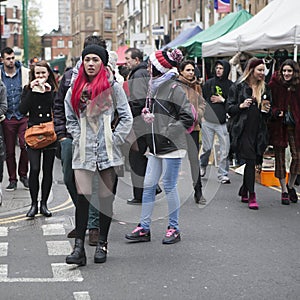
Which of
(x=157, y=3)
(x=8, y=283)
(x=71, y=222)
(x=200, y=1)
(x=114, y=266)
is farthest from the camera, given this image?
(x=157, y=3)

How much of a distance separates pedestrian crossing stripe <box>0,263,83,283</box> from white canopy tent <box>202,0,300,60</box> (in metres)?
6.53

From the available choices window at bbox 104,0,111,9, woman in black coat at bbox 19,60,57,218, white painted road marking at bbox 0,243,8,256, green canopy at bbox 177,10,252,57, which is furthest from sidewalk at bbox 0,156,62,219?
window at bbox 104,0,111,9

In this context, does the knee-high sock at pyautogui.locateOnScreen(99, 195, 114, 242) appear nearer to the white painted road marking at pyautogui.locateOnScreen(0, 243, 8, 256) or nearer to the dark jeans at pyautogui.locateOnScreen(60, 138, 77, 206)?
the dark jeans at pyautogui.locateOnScreen(60, 138, 77, 206)

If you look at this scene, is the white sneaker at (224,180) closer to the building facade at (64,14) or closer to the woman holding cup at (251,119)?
the woman holding cup at (251,119)

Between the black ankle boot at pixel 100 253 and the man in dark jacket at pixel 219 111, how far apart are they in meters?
5.15

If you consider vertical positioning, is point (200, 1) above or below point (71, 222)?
above

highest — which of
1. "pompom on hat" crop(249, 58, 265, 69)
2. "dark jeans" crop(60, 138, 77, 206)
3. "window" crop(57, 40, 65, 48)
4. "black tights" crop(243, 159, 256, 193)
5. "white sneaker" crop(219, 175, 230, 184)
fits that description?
"window" crop(57, 40, 65, 48)

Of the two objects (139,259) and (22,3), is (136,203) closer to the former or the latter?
(139,259)

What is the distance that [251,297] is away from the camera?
214 inches

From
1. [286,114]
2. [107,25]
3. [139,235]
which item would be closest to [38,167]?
[139,235]

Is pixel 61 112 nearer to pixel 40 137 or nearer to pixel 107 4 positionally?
pixel 40 137

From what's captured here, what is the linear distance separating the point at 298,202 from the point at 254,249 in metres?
2.88

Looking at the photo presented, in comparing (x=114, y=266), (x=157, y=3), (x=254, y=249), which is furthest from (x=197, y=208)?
(x=157, y=3)

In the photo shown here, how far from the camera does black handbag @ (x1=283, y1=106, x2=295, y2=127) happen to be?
940 cm
